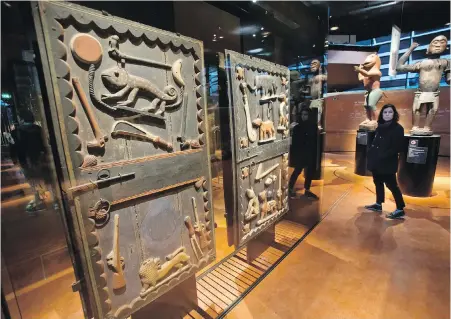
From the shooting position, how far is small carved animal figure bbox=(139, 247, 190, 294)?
1284 mm

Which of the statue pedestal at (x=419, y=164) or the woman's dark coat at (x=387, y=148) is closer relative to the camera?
the woman's dark coat at (x=387, y=148)

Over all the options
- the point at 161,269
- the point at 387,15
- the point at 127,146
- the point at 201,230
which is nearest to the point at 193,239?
the point at 201,230

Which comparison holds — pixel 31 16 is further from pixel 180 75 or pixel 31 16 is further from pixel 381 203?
pixel 381 203

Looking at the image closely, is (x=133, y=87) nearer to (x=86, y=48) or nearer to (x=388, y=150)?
(x=86, y=48)

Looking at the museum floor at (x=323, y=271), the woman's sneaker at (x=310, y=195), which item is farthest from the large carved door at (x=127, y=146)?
the woman's sneaker at (x=310, y=195)

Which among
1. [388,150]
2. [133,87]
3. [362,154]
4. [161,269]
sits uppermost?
[133,87]

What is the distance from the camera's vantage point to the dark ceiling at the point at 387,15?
4.10 metres

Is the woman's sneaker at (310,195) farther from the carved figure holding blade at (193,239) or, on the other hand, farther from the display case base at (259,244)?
the carved figure holding blade at (193,239)

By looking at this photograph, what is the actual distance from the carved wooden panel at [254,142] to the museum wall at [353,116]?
5603 mm

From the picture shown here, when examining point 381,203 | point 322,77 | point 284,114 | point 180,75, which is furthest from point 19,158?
point 381,203

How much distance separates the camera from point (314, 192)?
12.0 feet

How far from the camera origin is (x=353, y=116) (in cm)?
771

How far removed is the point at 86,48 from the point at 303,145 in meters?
2.60

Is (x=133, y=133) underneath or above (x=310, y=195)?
above
